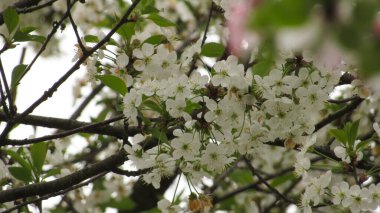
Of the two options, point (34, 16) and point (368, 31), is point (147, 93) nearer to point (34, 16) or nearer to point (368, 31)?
point (368, 31)

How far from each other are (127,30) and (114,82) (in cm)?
23

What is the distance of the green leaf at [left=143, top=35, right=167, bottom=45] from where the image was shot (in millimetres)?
2285

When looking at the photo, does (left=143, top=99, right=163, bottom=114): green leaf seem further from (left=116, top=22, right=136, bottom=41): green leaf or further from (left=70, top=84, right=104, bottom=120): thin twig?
(left=70, top=84, right=104, bottom=120): thin twig

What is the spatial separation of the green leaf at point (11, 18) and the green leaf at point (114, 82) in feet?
1.40

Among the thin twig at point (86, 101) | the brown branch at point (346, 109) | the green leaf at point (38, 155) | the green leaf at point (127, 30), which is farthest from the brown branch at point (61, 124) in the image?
the thin twig at point (86, 101)

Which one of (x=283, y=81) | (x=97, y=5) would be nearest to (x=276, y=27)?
(x=283, y=81)

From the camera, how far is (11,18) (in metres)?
2.30

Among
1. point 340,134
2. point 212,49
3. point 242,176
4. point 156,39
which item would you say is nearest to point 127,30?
point 156,39

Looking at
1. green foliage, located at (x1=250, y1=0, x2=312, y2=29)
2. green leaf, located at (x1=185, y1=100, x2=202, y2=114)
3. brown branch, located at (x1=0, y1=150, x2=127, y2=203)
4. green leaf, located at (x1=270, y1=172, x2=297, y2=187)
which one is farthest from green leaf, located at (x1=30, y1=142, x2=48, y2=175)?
green foliage, located at (x1=250, y1=0, x2=312, y2=29)

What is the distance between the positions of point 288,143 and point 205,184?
7.77 feet

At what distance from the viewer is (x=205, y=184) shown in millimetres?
4562

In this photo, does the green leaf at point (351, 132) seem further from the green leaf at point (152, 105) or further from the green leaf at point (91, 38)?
the green leaf at point (91, 38)

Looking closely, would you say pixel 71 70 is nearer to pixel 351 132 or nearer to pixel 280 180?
pixel 351 132

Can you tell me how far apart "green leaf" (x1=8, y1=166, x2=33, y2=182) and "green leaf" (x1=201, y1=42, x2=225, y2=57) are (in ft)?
3.17
